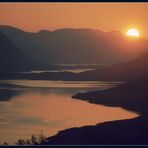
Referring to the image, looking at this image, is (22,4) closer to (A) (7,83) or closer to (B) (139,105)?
(A) (7,83)

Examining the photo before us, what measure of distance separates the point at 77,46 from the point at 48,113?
0.62 m

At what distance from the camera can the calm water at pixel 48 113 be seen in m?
3.77

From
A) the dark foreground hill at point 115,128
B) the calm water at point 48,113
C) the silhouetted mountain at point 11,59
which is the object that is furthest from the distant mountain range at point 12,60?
the dark foreground hill at point 115,128

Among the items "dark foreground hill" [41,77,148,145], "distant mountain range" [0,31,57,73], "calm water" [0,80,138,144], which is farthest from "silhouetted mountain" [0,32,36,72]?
"dark foreground hill" [41,77,148,145]

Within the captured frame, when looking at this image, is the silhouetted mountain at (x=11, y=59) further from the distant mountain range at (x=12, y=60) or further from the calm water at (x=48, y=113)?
the calm water at (x=48, y=113)

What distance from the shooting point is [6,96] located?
3801mm

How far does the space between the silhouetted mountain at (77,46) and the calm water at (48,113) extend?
0.82 ft

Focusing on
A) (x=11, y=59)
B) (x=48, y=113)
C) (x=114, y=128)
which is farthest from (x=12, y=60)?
(x=114, y=128)

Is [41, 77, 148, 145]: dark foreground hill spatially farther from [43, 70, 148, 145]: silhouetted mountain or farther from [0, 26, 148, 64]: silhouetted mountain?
[0, 26, 148, 64]: silhouetted mountain

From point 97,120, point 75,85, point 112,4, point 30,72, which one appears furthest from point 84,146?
point 112,4

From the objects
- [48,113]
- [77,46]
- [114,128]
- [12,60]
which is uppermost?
[77,46]

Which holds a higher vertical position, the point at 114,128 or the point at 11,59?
the point at 11,59

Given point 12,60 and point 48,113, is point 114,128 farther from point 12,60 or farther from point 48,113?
point 12,60

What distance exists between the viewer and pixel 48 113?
3.79 m
